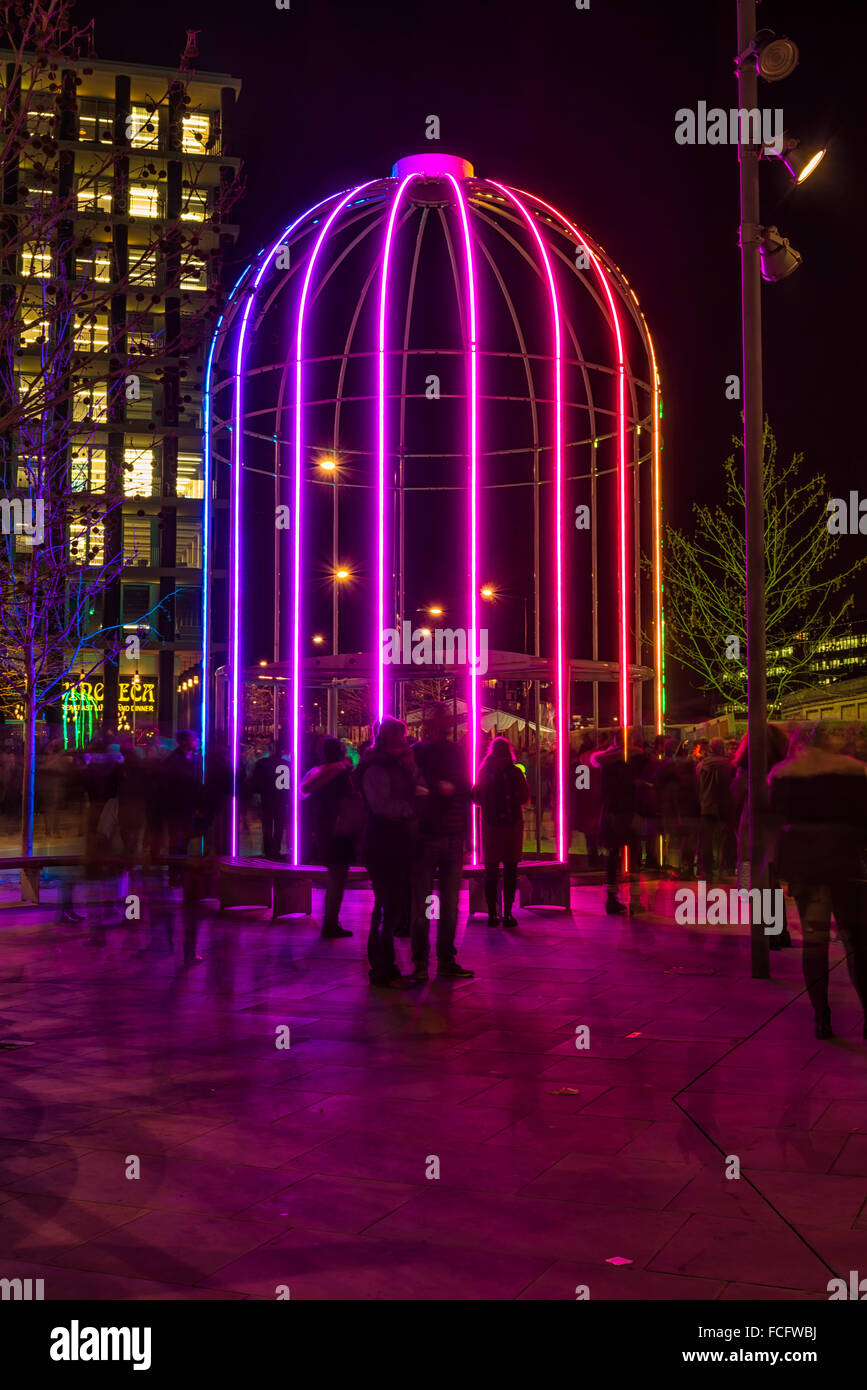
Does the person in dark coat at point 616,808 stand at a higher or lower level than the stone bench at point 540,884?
higher

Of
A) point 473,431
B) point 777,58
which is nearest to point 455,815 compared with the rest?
point 473,431

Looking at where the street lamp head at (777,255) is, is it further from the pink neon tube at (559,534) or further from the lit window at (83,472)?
the lit window at (83,472)

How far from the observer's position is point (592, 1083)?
5.88m

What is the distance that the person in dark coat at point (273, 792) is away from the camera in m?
14.2

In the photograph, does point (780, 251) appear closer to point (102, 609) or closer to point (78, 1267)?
point (78, 1267)

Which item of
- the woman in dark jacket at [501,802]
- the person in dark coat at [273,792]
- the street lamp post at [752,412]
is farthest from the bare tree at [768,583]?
the street lamp post at [752,412]

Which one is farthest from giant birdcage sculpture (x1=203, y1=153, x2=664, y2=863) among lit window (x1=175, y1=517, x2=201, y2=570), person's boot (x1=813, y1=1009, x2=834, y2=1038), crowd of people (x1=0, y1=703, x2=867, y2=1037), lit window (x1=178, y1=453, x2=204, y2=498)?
lit window (x1=178, y1=453, x2=204, y2=498)

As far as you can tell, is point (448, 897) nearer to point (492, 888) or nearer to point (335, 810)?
point (335, 810)

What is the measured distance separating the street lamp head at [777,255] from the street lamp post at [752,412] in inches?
2.5

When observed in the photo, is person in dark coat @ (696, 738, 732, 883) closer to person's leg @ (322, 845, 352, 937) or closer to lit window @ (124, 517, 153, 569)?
person's leg @ (322, 845, 352, 937)

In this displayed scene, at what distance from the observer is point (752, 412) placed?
Result: 28.6 feet

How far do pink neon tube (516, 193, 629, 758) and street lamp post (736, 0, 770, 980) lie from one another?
3872 mm

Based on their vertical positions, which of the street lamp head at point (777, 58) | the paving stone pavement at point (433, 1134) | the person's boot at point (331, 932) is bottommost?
the paving stone pavement at point (433, 1134)
